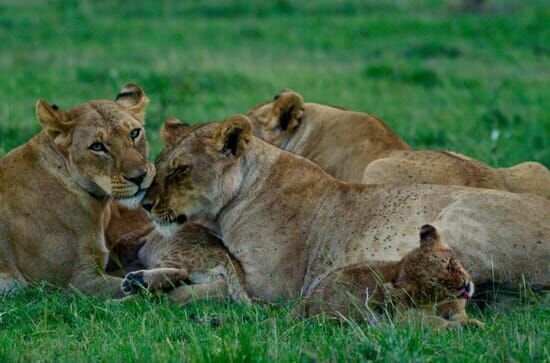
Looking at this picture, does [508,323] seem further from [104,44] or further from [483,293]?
[104,44]

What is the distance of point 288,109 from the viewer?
302 inches

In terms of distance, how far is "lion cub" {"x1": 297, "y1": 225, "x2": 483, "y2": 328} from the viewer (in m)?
4.73

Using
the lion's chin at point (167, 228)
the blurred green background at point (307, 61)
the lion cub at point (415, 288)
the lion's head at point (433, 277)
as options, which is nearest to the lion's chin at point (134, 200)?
the lion's chin at point (167, 228)

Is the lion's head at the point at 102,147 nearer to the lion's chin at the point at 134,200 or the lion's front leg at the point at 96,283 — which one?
the lion's chin at the point at 134,200

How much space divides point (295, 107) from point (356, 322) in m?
3.05

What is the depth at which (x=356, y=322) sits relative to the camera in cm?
489

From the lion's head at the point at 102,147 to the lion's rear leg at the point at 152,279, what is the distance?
0.37 m

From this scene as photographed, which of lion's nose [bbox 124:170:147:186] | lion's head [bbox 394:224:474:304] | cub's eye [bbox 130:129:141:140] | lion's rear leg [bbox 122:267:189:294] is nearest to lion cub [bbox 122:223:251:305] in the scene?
lion's rear leg [bbox 122:267:189:294]

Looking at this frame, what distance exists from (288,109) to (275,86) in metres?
4.65

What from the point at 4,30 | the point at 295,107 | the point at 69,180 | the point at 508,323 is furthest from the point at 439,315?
the point at 4,30

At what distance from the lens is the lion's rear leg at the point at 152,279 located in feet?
18.1

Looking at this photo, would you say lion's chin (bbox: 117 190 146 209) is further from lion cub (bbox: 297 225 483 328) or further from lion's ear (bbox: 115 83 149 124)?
lion cub (bbox: 297 225 483 328)

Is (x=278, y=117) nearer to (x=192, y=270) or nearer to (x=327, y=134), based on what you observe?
(x=327, y=134)

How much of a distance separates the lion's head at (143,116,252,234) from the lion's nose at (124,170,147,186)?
0.11m
